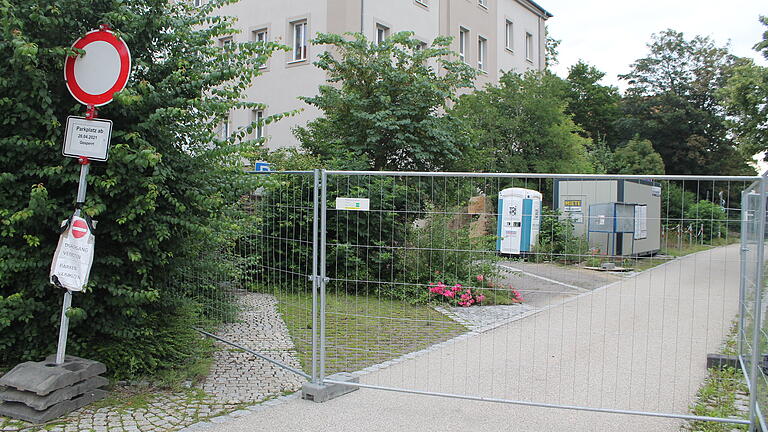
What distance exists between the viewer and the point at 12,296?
5105mm

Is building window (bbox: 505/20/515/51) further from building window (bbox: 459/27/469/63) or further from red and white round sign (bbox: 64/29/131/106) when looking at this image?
red and white round sign (bbox: 64/29/131/106)

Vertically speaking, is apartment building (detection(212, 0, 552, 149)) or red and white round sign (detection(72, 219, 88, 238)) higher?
apartment building (detection(212, 0, 552, 149))

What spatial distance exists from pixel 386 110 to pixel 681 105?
145 ft

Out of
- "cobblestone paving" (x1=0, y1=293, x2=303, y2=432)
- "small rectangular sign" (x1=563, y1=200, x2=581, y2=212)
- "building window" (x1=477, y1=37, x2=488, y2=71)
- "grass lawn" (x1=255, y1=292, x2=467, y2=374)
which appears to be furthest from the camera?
"building window" (x1=477, y1=37, x2=488, y2=71)

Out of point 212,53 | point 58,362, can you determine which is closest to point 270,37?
point 212,53

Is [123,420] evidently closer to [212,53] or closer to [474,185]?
[212,53]

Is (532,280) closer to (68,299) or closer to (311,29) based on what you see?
(68,299)

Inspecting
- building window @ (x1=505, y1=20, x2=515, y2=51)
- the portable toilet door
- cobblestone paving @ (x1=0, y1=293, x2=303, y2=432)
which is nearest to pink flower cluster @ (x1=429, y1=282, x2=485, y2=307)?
the portable toilet door

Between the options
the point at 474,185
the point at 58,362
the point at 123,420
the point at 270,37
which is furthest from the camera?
the point at 270,37

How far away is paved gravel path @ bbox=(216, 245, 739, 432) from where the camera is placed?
4.96 m

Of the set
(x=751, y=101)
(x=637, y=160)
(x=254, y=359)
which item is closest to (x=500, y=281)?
(x=254, y=359)

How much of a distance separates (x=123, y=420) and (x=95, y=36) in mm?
2881

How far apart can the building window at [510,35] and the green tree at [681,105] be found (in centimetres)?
2198

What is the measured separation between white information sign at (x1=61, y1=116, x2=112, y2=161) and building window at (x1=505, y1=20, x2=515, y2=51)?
32.3 metres
